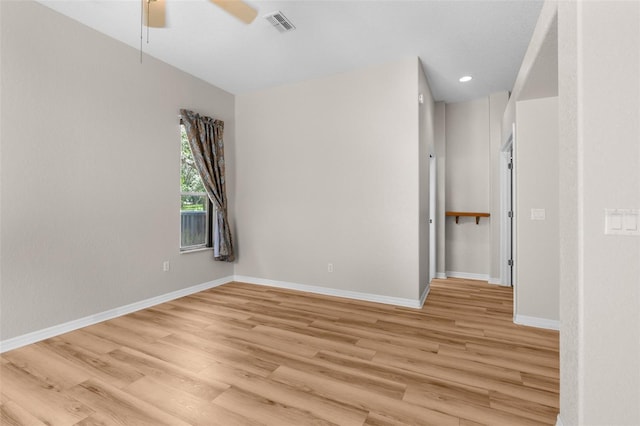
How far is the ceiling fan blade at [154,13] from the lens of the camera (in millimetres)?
2654

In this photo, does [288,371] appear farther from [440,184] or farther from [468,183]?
[468,183]

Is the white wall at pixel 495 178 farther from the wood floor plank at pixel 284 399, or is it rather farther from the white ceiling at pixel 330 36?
the wood floor plank at pixel 284 399

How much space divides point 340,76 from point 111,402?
4020mm

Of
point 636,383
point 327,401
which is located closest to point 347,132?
point 327,401

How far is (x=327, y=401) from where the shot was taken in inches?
71.4

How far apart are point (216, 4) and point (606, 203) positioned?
2.72 meters

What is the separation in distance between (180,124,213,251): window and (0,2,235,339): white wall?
174mm

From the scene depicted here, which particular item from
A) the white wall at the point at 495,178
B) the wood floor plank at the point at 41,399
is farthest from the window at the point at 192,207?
the white wall at the point at 495,178

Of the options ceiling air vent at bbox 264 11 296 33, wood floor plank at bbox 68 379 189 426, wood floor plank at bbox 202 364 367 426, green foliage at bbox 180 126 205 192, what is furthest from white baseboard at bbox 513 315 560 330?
green foliage at bbox 180 126 205 192

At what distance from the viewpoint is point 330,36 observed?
3160 mm

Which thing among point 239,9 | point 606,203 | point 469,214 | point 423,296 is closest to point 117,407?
Result: point 606,203

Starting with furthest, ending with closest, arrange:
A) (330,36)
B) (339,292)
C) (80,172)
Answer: (339,292)
(330,36)
(80,172)

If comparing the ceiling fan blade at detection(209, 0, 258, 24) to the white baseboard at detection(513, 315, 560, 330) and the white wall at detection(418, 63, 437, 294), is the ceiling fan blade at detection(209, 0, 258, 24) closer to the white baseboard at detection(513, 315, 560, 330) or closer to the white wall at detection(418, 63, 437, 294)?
the white wall at detection(418, 63, 437, 294)

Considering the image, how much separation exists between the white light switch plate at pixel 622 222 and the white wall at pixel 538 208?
75.1 inches
